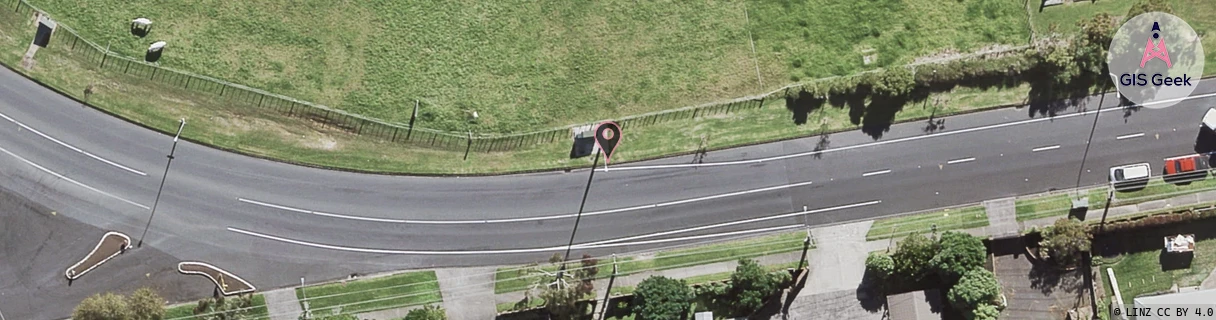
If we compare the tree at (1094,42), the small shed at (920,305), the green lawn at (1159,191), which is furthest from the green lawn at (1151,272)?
the tree at (1094,42)

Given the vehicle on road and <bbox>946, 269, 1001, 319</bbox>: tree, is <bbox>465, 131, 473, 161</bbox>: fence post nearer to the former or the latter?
<bbox>946, 269, 1001, 319</bbox>: tree

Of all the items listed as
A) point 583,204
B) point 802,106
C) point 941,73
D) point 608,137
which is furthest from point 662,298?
point 941,73

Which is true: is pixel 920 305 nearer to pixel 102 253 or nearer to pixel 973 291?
pixel 973 291

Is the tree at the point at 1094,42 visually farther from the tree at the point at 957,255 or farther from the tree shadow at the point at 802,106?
the tree shadow at the point at 802,106

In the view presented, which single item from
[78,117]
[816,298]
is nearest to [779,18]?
[816,298]

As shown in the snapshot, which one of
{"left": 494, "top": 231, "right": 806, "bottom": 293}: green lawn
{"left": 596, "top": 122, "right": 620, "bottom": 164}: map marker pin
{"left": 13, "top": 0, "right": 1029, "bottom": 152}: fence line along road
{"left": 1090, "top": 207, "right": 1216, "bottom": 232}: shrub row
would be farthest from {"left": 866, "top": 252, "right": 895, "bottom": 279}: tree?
{"left": 596, "top": 122, "right": 620, "bottom": 164}: map marker pin

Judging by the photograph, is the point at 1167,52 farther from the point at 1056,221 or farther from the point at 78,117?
the point at 78,117
